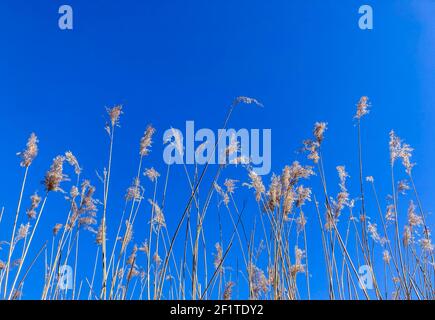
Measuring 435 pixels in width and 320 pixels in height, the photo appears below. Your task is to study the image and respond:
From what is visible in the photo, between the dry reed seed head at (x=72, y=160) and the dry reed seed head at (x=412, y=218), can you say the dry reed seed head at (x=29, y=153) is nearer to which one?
the dry reed seed head at (x=72, y=160)

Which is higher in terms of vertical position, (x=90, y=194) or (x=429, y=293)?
(x=90, y=194)

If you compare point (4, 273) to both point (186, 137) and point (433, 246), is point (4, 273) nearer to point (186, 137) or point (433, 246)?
point (186, 137)

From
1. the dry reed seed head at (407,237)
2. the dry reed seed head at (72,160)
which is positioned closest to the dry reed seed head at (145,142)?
the dry reed seed head at (72,160)

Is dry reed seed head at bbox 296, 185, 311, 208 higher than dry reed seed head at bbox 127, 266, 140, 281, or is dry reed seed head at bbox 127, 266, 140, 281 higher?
dry reed seed head at bbox 296, 185, 311, 208

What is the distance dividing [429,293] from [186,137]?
82.1 inches

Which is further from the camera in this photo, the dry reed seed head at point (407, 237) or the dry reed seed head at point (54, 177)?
the dry reed seed head at point (407, 237)

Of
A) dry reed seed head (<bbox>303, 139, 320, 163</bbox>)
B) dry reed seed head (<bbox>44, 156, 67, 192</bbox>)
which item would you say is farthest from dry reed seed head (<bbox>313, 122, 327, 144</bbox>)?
dry reed seed head (<bbox>44, 156, 67, 192</bbox>)

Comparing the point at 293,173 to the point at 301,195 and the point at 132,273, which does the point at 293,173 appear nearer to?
the point at 301,195

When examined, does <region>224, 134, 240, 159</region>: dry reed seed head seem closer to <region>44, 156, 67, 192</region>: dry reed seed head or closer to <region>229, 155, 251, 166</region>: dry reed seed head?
<region>229, 155, 251, 166</region>: dry reed seed head

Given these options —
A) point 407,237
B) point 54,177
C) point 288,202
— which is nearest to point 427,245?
point 407,237
